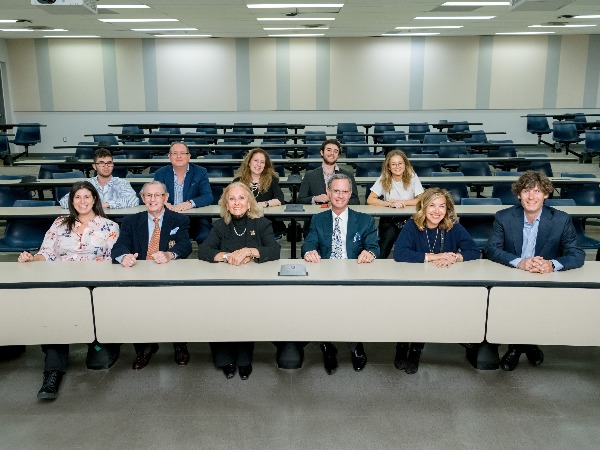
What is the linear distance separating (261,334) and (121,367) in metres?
0.98

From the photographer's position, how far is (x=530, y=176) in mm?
3352

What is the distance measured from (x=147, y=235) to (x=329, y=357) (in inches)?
55.3

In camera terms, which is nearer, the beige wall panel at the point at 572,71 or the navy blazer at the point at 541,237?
the navy blazer at the point at 541,237

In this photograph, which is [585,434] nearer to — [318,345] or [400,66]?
[318,345]

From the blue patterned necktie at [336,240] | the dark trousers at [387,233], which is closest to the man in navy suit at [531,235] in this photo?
the blue patterned necktie at [336,240]

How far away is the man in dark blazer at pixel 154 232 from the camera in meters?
3.52

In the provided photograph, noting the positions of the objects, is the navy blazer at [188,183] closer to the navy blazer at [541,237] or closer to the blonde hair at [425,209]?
the blonde hair at [425,209]

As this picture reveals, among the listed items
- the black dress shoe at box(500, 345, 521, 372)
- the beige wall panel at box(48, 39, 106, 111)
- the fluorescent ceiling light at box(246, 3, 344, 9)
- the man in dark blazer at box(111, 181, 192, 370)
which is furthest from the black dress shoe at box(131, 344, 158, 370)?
the beige wall panel at box(48, 39, 106, 111)

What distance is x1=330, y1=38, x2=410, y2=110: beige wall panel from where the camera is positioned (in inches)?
534

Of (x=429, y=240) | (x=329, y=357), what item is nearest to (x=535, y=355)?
(x=429, y=240)

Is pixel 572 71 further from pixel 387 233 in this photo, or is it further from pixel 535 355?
pixel 535 355

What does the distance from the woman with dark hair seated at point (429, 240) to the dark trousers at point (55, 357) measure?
1.93m

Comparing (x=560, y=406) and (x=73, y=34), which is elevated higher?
(x=73, y=34)

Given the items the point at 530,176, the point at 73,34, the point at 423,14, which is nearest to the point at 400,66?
the point at 423,14
